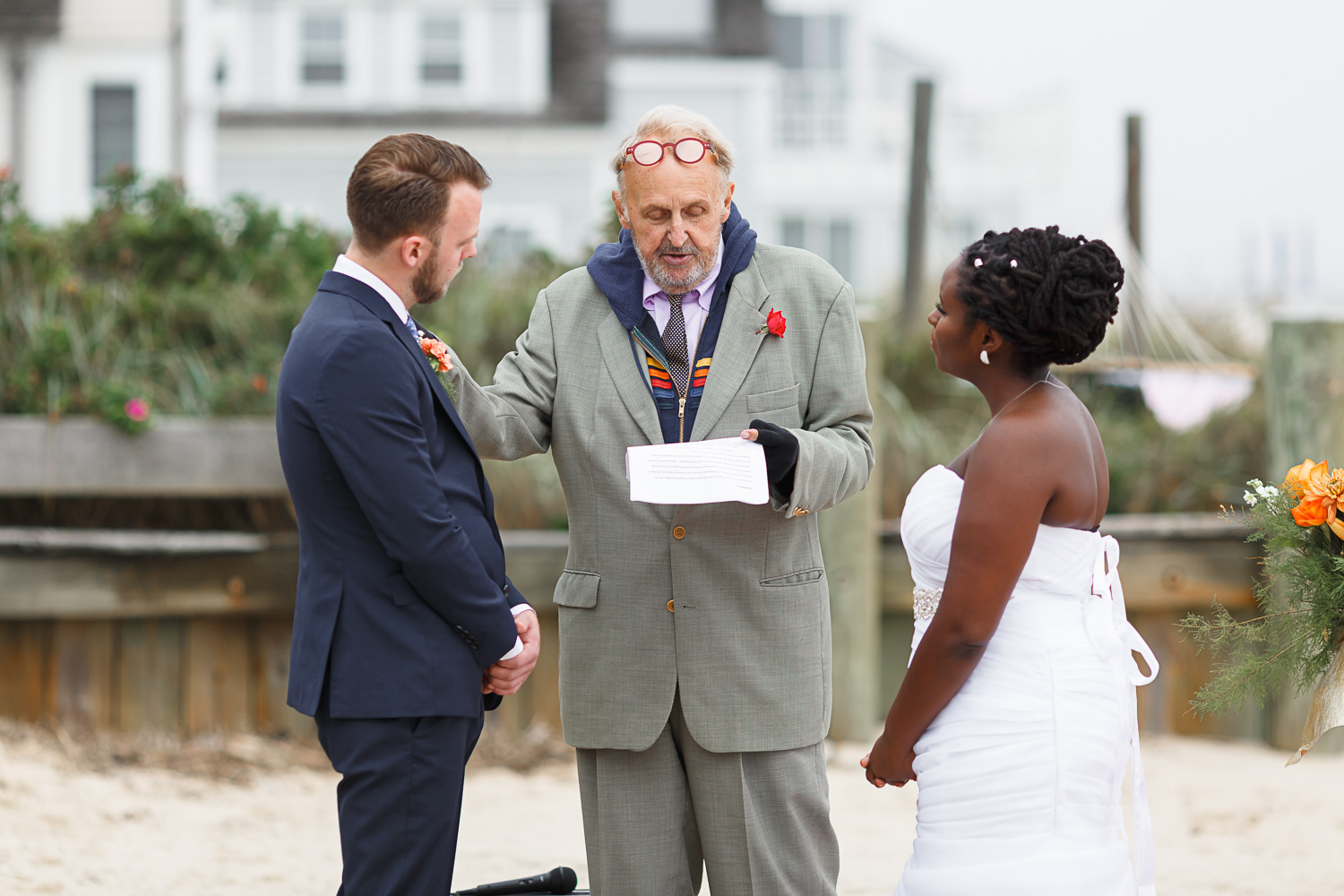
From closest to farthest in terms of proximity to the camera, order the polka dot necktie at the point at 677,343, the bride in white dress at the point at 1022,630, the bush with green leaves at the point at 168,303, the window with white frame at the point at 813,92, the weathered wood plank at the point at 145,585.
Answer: the bride in white dress at the point at 1022,630 → the polka dot necktie at the point at 677,343 → the weathered wood plank at the point at 145,585 → the bush with green leaves at the point at 168,303 → the window with white frame at the point at 813,92

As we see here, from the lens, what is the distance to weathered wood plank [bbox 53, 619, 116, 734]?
16.0 feet

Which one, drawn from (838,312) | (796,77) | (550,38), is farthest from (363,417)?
(796,77)

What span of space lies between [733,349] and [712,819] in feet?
3.13

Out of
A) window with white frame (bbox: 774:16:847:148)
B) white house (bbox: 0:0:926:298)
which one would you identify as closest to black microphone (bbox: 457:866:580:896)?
white house (bbox: 0:0:926:298)

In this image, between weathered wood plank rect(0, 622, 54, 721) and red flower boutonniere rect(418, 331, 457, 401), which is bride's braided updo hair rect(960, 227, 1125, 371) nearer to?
red flower boutonniere rect(418, 331, 457, 401)

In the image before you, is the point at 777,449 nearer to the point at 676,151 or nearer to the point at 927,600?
the point at 927,600

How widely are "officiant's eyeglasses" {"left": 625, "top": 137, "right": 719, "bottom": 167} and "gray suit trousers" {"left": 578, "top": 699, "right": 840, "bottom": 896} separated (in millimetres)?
1106

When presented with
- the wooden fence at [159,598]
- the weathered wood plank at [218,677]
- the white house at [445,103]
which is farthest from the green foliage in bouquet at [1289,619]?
the white house at [445,103]

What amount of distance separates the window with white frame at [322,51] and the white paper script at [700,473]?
17289 mm

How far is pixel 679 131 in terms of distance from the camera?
2.48m

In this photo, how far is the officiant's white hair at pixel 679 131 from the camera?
2.48 m

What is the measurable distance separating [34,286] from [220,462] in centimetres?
186

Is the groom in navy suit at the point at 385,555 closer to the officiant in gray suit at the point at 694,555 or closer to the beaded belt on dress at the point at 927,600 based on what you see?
the officiant in gray suit at the point at 694,555

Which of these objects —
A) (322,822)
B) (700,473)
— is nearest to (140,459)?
(322,822)
